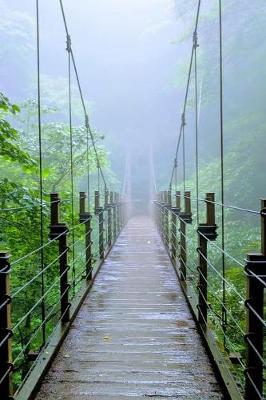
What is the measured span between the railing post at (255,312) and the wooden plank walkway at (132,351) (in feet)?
1.15

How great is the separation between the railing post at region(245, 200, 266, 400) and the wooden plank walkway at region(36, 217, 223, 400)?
35cm

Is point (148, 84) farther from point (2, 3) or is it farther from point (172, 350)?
point (172, 350)

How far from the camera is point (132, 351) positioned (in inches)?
81.8

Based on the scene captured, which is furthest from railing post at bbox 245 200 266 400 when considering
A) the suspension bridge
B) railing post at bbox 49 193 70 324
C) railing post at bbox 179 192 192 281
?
railing post at bbox 179 192 192 281

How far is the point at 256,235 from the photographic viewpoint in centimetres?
976

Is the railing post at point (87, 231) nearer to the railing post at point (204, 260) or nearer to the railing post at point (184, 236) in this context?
the railing post at point (184, 236)

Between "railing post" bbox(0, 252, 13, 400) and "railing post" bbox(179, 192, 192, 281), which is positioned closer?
"railing post" bbox(0, 252, 13, 400)

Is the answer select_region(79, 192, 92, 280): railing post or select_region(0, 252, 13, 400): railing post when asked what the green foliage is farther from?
select_region(0, 252, 13, 400): railing post

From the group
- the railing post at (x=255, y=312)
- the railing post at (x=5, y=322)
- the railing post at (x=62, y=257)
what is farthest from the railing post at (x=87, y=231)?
the railing post at (x=255, y=312)

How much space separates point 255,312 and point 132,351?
3.19 feet

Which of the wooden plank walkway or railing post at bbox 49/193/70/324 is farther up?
railing post at bbox 49/193/70/324

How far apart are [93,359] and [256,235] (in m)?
8.32

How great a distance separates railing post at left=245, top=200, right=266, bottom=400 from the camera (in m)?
1.28

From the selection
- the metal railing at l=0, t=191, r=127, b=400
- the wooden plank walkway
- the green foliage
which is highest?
the green foliage
